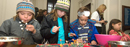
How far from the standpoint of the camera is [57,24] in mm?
1022

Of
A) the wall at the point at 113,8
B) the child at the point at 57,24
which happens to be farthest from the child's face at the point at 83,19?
the wall at the point at 113,8

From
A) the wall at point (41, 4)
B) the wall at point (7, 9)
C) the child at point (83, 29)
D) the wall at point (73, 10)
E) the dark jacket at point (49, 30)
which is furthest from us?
the wall at point (73, 10)

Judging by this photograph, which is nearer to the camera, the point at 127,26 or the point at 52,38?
the point at 52,38

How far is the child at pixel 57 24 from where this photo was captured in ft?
3.16

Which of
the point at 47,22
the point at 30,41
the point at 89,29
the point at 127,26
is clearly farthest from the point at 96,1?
the point at 30,41

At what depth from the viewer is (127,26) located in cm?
314

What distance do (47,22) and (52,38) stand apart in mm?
187

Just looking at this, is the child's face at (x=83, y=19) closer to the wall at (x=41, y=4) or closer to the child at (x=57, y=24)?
the child at (x=57, y=24)

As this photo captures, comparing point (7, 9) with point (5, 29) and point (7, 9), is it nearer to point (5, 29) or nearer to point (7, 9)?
point (7, 9)

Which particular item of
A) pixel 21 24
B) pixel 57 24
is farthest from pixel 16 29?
pixel 57 24

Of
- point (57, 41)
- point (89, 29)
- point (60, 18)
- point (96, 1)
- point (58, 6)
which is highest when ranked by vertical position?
point (96, 1)

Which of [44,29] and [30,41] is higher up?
[44,29]

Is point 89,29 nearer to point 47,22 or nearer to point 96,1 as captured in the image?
point 47,22

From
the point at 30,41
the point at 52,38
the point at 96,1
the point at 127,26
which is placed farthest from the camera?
the point at 96,1
